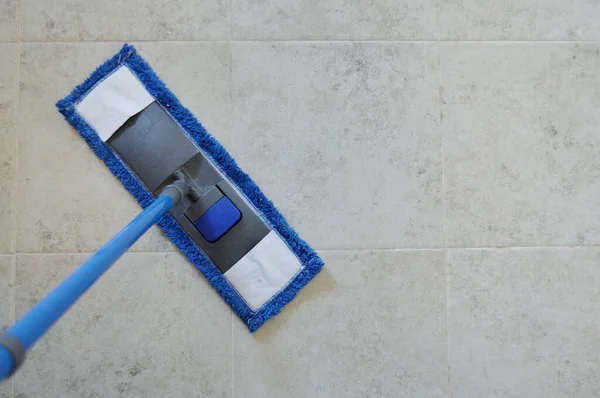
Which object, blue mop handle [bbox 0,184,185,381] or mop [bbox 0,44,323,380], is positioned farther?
mop [bbox 0,44,323,380]

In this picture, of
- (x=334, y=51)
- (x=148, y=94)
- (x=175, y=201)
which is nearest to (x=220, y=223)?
(x=175, y=201)

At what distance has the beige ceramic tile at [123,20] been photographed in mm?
1025

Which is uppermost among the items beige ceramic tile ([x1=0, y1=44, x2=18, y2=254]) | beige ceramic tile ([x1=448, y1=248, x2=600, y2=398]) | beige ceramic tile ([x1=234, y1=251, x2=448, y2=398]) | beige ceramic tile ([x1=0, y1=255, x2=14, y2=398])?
beige ceramic tile ([x1=0, y1=44, x2=18, y2=254])

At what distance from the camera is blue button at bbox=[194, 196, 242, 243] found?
38.6 inches

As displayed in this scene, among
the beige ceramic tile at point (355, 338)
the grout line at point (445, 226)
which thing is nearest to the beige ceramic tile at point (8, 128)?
the beige ceramic tile at point (355, 338)

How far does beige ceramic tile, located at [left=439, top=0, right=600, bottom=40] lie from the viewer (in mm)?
1056

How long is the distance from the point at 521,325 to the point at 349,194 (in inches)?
18.6

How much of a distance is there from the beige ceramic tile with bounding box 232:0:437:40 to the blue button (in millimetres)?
372

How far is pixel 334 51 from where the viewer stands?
104 cm

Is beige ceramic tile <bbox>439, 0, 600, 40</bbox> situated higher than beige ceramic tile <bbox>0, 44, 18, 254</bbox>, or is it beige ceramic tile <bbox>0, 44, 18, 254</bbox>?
beige ceramic tile <bbox>0, 44, 18, 254</bbox>

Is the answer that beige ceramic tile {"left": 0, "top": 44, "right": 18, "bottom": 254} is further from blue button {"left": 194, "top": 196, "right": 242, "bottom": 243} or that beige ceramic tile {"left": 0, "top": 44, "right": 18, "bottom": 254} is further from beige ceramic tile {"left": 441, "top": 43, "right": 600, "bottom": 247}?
beige ceramic tile {"left": 441, "top": 43, "right": 600, "bottom": 247}

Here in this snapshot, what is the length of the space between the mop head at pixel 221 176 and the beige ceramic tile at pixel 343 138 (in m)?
0.05

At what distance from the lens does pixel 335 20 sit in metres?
1.04

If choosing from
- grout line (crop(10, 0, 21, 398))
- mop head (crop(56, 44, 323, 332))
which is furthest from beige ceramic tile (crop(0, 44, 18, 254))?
mop head (crop(56, 44, 323, 332))
